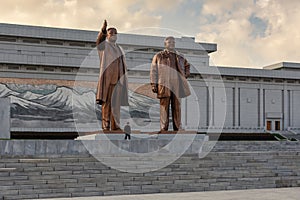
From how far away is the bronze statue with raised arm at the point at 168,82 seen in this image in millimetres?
12328

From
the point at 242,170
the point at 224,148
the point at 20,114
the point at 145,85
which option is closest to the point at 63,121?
the point at 20,114

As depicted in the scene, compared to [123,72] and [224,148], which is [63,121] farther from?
[123,72]

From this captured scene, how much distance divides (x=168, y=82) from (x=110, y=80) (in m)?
1.62

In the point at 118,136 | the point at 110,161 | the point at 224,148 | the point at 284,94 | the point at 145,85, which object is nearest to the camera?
the point at 110,161

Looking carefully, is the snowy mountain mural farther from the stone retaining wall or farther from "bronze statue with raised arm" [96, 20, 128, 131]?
the stone retaining wall

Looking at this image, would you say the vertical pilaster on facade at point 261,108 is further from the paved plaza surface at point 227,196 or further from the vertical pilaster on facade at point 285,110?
the paved plaza surface at point 227,196

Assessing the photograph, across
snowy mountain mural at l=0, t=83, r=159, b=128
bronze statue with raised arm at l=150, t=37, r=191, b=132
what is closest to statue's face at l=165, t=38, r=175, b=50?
bronze statue with raised arm at l=150, t=37, r=191, b=132

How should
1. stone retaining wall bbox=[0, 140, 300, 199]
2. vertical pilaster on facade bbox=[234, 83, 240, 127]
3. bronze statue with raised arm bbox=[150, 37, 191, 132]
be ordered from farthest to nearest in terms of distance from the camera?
vertical pilaster on facade bbox=[234, 83, 240, 127], bronze statue with raised arm bbox=[150, 37, 191, 132], stone retaining wall bbox=[0, 140, 300, 199]

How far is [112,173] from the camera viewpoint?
32.9ft

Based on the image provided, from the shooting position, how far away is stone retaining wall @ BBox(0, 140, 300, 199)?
30.5ft

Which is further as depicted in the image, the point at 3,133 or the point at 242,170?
the point at 3,133

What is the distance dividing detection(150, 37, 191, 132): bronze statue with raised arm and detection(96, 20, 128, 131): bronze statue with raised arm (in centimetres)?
94

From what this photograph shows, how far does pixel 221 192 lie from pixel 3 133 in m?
7.73

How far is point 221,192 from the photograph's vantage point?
9820 mm
